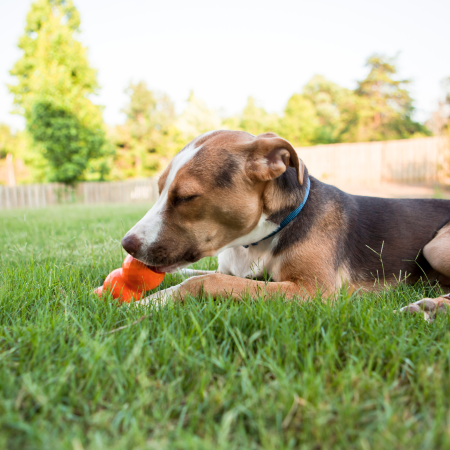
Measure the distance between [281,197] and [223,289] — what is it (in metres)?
0.95

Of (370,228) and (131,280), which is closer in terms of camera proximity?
(131,280)

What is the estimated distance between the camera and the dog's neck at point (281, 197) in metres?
3.04

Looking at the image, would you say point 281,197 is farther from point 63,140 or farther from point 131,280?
point 63,140

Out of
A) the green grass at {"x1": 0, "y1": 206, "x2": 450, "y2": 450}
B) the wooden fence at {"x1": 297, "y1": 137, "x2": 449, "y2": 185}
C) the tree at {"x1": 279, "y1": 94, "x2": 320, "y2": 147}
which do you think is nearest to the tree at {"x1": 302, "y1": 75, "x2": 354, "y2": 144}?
the tree at {"x1": 279, "y1": 94, "x2": 320, "y2": 147}

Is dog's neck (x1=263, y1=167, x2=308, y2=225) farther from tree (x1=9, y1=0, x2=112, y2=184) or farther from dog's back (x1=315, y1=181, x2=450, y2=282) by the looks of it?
tree (x1=9, y1=0, x2=112, y2=184)

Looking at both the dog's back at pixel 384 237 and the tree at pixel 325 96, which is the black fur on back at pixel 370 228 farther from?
the tree at pixel 325 96

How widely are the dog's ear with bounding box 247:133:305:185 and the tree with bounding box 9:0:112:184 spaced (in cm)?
2779

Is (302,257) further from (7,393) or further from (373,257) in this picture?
(7,393)

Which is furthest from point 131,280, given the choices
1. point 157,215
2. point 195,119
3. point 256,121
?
point 256,121

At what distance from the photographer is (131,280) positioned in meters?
2.89

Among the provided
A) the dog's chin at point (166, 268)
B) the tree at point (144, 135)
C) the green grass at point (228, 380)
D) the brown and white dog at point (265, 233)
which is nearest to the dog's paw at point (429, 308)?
the brown and white dog at point (265, 233)

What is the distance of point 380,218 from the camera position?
3555 millimetres

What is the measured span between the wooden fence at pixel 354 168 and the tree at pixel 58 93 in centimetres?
191

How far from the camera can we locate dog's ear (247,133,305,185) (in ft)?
9.50
